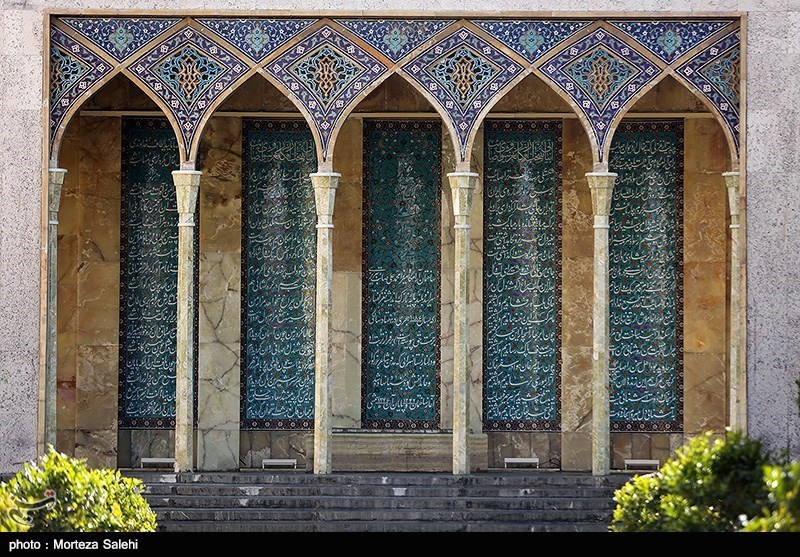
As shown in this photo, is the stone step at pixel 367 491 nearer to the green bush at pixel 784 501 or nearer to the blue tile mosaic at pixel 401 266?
the blue tile mosaic at pixel 401 266

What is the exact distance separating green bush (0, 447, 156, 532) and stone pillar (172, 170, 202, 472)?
9.39 feet

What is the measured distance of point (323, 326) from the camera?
12.6 meters

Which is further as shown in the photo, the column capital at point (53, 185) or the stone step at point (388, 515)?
the column capital at point (53, 185)

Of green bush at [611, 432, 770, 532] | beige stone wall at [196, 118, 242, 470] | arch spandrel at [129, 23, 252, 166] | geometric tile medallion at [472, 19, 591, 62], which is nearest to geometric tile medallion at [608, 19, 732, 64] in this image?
geometric tile medallion at [472, 19, 591, 62]

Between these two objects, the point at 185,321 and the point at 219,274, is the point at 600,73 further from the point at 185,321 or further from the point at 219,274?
the point at 219,274

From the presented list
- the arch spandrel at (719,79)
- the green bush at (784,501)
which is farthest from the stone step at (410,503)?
the green bush at (784,501)

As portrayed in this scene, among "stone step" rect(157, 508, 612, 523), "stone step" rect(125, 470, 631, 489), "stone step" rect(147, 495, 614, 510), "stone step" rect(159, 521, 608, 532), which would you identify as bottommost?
"stone step" rect(159, 521, 608, 532)

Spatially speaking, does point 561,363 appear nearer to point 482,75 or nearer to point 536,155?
point 536,155

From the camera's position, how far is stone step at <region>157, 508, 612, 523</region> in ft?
39.5

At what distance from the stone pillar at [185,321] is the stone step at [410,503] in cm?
44

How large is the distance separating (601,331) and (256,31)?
12.1 ft

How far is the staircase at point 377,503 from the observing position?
12000mm

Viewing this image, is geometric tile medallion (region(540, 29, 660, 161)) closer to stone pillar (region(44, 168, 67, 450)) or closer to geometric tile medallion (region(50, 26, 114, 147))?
geometric tile medallion (region(50, 26, 114, 147))

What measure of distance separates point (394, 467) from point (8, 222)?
13.5 ft
